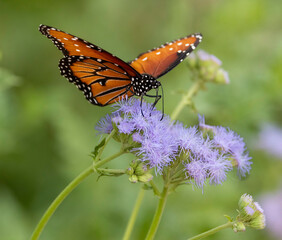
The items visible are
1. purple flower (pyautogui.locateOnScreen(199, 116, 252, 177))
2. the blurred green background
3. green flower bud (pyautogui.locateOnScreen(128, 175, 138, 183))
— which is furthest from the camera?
the blurred green background

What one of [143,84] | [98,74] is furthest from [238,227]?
[98,74]

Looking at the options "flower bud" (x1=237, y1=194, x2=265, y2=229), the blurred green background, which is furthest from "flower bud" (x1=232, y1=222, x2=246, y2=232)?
the blurred green background

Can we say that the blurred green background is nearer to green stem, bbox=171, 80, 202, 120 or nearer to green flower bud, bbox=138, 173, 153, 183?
green stem, bbox=171, 80, 202, 120

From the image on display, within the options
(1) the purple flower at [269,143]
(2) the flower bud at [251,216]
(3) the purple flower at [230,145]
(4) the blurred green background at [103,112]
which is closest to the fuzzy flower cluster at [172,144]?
(3) the purple flower at [230,145]

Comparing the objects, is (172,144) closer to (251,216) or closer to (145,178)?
(145,178)

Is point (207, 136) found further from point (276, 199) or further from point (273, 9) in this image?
point (273, 9)

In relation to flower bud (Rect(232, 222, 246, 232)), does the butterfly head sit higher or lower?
higher

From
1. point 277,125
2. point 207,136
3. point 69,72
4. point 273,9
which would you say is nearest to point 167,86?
point 277,125
